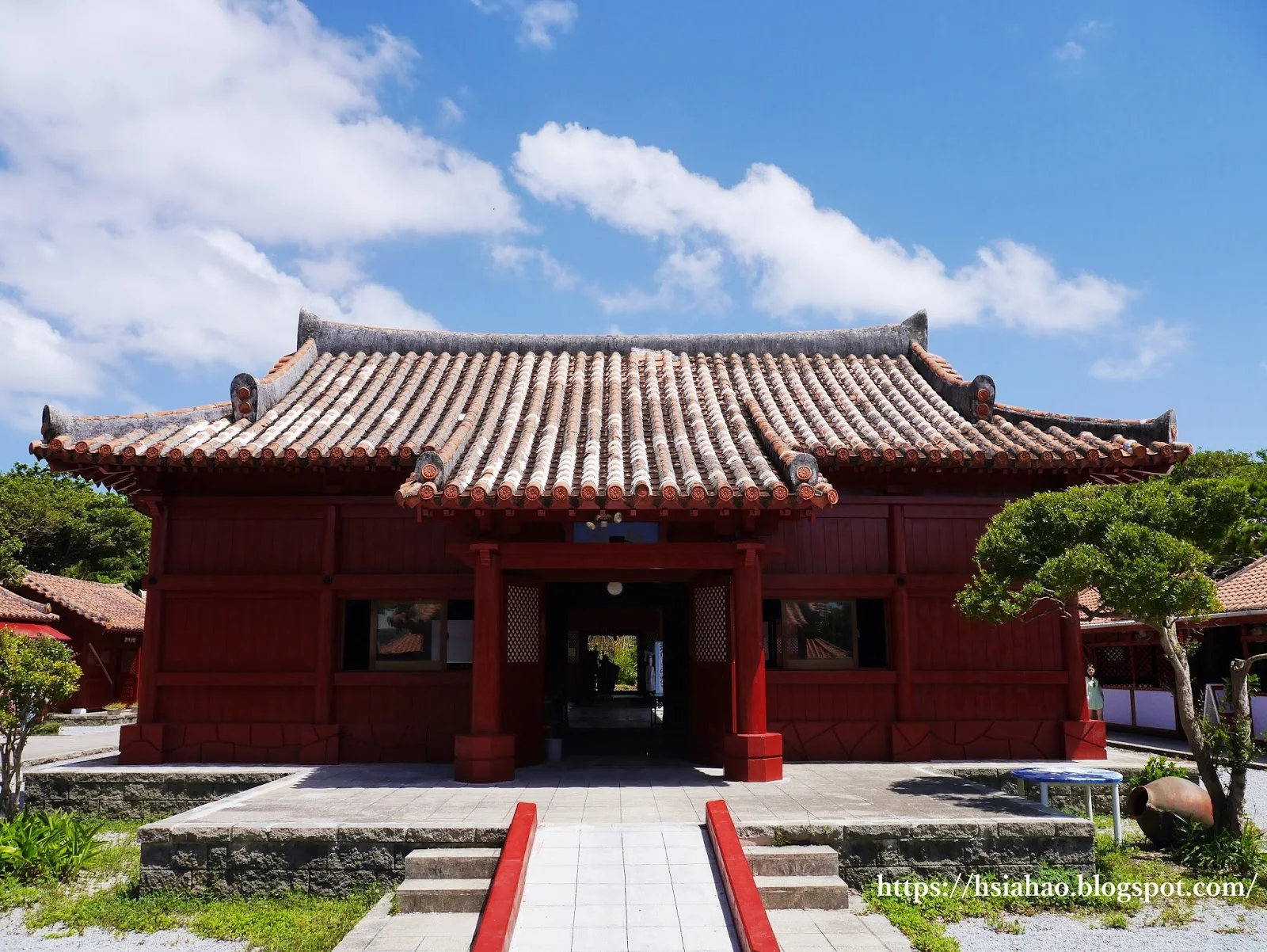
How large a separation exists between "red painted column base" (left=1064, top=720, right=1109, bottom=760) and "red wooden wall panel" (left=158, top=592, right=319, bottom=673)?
938 centimetres

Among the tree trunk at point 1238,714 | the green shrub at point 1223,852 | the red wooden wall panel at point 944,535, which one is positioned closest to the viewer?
the green shrub at point 1223,852

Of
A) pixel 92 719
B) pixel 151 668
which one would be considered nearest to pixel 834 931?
pixel 151 668

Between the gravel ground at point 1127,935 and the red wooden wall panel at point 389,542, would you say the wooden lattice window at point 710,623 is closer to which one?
the red wooden wall panel at point 389,542

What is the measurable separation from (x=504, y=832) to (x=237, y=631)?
5.81 metres

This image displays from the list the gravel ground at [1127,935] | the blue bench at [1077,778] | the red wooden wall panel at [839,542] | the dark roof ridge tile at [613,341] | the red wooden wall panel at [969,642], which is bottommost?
the gravel ground at [1127,935]

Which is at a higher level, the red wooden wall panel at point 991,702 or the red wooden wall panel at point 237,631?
the red wooden wall panel at point 237,631

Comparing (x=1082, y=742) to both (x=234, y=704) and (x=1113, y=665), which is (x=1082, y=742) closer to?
(x=234, y=704)

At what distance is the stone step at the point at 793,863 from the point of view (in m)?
6.88

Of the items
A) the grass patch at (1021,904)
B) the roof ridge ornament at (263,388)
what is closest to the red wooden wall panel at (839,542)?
the grass patch at (1021,904)

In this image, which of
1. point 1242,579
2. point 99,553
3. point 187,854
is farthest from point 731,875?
point 99,553

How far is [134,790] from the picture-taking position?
1019 cm

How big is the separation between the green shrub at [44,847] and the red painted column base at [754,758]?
6.22m

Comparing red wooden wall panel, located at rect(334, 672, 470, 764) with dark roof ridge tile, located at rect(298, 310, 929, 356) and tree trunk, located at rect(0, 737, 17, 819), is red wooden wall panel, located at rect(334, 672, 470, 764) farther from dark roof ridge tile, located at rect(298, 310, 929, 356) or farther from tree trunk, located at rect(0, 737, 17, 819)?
dark roof ridge tile, located at rect(298, 310, 929, 356)

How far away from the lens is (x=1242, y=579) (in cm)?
1802
